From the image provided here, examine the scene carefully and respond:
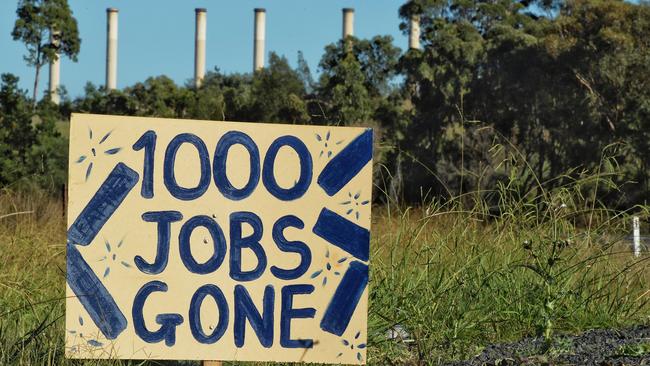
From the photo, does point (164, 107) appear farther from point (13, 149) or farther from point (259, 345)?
point (259, 345)

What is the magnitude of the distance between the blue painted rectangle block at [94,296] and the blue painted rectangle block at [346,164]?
91cm

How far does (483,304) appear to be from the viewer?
19.5 ft

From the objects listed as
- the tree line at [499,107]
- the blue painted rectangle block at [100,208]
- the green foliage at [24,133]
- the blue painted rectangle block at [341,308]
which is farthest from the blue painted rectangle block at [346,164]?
the green foliage at [24,133]

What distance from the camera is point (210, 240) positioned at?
14.1 feet

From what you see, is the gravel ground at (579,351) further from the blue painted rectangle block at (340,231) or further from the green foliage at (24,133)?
the green foliage at (24,133)

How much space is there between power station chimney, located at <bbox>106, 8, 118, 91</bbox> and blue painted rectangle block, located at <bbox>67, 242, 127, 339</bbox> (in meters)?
67.5

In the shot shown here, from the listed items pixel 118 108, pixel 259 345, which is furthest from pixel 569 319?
pixel 118 108

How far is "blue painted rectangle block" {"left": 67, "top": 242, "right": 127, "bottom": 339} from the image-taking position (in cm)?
425

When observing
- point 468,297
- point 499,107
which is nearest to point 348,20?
point 499,107

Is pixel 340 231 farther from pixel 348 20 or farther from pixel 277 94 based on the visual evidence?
pixel 348 20

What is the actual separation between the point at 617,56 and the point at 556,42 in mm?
2170

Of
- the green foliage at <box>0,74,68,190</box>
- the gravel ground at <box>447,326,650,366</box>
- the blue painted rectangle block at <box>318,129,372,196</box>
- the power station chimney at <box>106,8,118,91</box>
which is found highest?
the power station chimney at <box>106,8,118,91</box>

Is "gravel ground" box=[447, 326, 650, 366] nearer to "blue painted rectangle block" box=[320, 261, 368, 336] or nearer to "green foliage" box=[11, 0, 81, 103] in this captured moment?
"blue painted rectangle block" box=[320, 261, 368, 336]

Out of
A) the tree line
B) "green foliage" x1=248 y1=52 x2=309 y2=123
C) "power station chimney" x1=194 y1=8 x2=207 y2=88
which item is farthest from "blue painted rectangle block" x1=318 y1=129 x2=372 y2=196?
"power station chimney" x1=194 y1=8 x2=207 y2=88
